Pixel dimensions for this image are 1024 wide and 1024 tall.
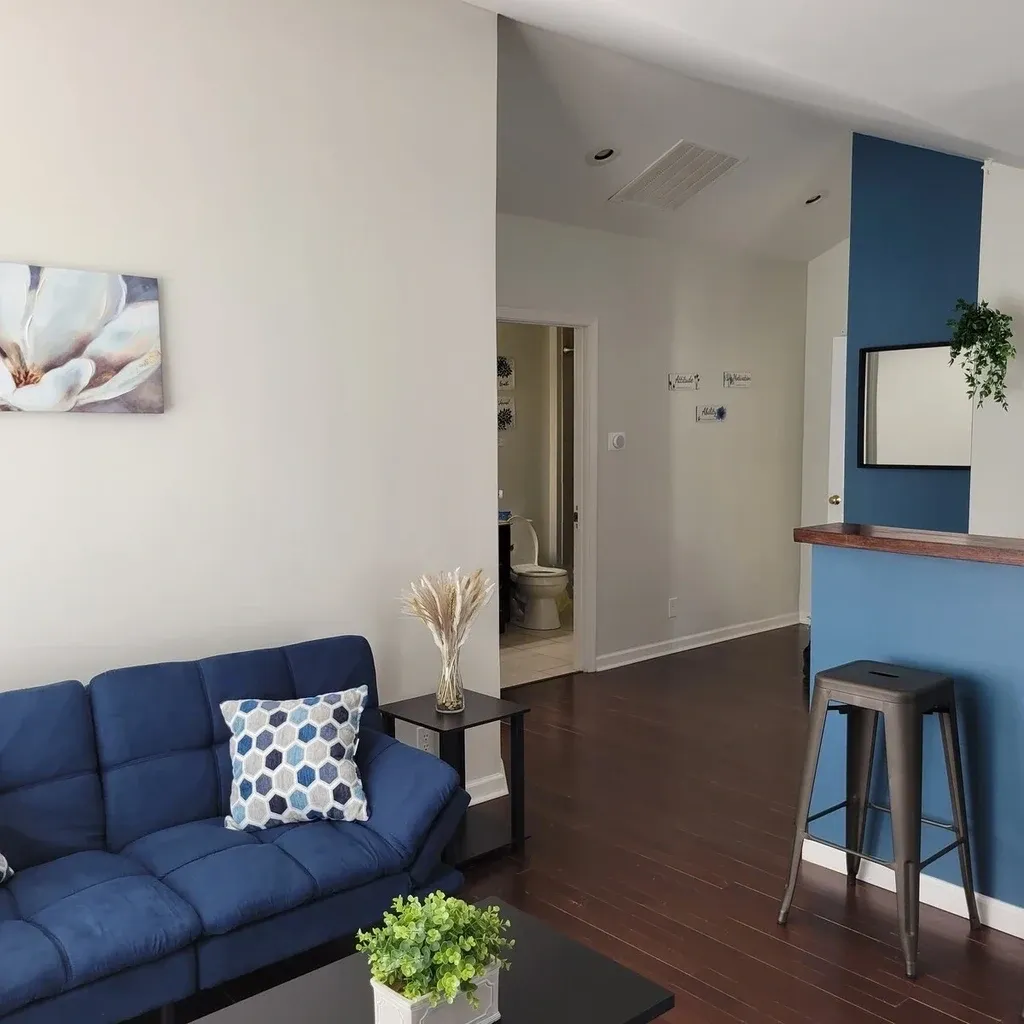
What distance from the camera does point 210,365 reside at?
3125 millimetres

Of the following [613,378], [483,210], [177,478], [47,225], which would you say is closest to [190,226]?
[47,225]

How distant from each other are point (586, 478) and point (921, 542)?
3016 millimetres

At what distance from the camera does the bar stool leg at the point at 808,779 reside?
9.55ft

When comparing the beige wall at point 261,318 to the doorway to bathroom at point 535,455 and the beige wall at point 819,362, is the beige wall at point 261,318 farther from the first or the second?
the beige wall at point 819,362

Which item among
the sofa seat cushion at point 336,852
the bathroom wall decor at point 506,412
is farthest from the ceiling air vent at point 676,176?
the sofa seat cushion at point 336,852

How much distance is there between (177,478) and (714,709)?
3.18 metres

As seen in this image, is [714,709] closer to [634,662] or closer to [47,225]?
[634,662]

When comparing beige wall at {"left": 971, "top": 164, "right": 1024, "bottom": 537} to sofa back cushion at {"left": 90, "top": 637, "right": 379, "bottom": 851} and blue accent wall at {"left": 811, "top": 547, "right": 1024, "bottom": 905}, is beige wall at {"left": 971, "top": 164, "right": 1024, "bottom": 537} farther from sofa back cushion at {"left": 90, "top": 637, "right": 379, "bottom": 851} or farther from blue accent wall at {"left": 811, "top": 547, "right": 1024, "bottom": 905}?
→ sofa back cushion at {"left": 90, "top": 637, "right": 379, "bottom": 851}

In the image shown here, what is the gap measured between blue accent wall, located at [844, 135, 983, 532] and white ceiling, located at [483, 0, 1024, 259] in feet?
1.10

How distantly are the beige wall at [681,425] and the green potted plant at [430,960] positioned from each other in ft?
Answer: 13.3

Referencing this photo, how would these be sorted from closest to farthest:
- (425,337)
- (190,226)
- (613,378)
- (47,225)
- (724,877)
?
(47,225) < (190,226) < (724,877) < (425,337) < (613,378)

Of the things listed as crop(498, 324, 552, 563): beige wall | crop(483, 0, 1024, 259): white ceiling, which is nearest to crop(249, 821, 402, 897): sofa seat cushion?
crop(483, 0, 1024, 259): white ceiling

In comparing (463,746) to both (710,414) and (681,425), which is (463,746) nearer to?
(681,425)

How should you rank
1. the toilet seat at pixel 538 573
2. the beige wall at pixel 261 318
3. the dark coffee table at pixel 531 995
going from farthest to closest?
the toilet seat at pixel 538 573 → the beige wall at pixel 261 318 → the dark coffee table at pixel 531 995
